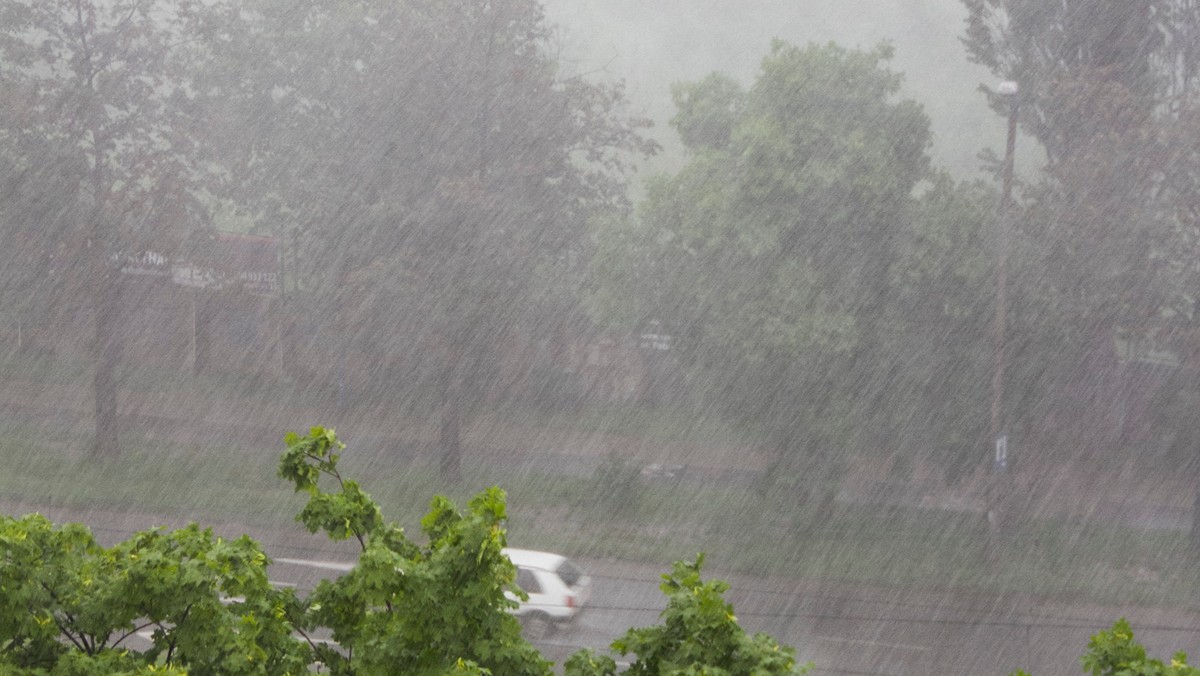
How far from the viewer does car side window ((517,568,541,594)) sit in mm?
13461

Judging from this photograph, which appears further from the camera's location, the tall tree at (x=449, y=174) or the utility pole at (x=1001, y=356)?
the tall tree at (x=449, y=174)

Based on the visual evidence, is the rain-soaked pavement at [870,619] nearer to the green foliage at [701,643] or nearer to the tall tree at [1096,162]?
the tall tree at [1096,162]

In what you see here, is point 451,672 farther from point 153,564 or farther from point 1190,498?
point 1190,498

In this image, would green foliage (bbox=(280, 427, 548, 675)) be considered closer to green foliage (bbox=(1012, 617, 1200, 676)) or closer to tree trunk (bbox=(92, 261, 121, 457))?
green foliage (bbox=(1012, 617, 1200, 676))

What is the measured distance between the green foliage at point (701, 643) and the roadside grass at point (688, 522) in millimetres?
12338

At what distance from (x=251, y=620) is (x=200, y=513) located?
14642mm

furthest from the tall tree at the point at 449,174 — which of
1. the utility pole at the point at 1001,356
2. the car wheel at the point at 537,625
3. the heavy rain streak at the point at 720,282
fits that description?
the car wheel at the point at 537,625

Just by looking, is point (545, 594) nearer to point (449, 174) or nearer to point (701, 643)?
point (701, 643)

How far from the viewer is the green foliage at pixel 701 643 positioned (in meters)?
4.93

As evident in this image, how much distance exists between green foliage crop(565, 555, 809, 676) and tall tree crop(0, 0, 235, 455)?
1777 centimetres

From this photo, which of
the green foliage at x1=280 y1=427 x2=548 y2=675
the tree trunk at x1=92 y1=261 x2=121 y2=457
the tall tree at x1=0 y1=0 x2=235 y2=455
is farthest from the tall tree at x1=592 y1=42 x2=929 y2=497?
the green foliage at x1=280 y1=427 x2=548 y2=675


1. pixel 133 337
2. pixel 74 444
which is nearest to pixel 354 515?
pixel 74 444

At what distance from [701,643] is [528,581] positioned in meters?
8.71

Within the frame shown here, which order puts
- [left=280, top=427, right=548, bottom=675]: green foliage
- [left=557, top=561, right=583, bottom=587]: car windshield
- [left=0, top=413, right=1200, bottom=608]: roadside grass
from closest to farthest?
[left=280, top=427, right=548, bottom=675]: green foliage → [left=557, top=561, right=583, bottom=587]: car windshield → [left=0, top=413, right=1200, bottom=608]: roadside grass
